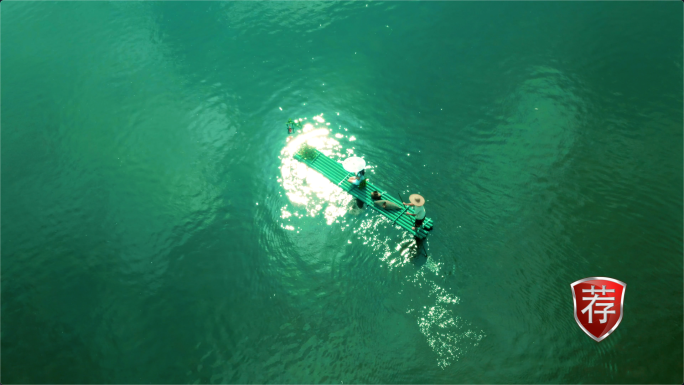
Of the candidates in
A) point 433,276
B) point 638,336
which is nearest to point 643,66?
point 638,336

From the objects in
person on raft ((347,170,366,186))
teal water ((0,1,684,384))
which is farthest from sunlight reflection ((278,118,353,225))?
person on raft ((347,170,366,186))

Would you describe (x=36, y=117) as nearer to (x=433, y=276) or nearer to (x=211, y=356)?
(x=211, y=356)

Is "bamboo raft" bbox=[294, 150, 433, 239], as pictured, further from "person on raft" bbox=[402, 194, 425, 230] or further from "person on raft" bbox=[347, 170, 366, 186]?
"person on raft" bbox=[402, 194, 425, 230]

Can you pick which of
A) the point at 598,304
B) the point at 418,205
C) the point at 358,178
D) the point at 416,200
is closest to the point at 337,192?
the point at 358,178

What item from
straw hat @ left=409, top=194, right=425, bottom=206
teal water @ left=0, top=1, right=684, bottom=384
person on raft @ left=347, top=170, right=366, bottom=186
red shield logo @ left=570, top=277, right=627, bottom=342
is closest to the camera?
red shield logo @ left=570, top=277, right=627, bottom=342

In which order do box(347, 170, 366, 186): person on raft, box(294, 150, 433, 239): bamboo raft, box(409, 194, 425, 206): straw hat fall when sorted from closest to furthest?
box(409, 194, 425, 206): straw hat → box(294, 150, 433, 239): bamboo raft → box(347, 170, 366, 186): person on raft

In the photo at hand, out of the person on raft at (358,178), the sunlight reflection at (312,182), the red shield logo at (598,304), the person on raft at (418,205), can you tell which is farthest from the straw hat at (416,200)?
the red shield logo at (598,304)

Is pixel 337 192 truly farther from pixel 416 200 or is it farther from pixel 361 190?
pixel 416 200
